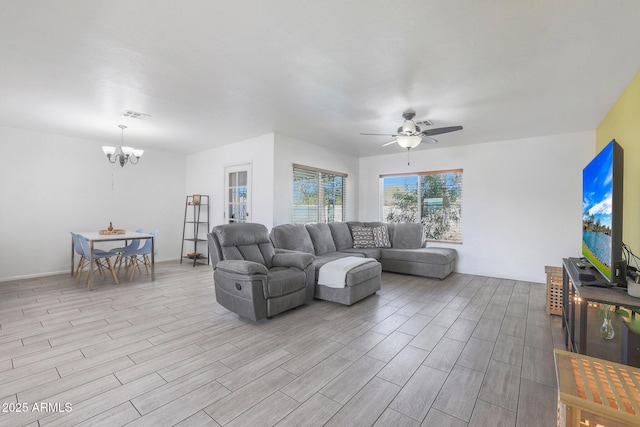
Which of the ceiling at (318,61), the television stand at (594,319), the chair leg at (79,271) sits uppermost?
the ceiling at (318,61)

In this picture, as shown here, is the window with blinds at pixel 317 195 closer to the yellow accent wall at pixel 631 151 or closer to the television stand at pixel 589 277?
the television stand at pixel 589 277

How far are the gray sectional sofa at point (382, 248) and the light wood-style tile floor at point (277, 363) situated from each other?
1166 millimetres

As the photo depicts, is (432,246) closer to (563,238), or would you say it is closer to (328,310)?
(563,238)

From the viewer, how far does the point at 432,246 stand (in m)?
5.93

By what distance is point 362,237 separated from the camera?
5812mm

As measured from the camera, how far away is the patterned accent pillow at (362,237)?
577cm

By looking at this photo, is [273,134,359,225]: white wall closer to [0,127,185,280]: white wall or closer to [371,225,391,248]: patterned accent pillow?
[371,225,391,248]: patterned accent pillow

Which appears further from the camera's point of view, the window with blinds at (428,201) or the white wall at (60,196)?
the window with blinds at (428,201)

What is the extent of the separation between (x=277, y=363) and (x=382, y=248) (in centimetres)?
388

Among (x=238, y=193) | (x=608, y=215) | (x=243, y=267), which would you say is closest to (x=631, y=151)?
(x=608, y=215)

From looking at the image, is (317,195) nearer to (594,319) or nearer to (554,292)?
(554,292)

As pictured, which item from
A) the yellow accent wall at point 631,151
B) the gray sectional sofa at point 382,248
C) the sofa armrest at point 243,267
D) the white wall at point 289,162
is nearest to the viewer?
the yellow accent wall at point 631,151

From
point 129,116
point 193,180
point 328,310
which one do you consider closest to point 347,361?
point 328,310

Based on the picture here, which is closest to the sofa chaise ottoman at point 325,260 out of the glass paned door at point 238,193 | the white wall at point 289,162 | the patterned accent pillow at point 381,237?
the white wall at point 289,162
